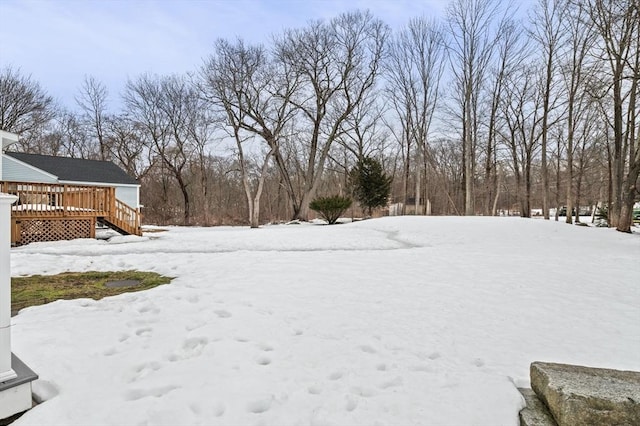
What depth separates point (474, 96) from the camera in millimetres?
20594

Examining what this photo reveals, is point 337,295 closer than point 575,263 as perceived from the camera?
Yes

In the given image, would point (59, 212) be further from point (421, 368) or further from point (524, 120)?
point (524, 120)

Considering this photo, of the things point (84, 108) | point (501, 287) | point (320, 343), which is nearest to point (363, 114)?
point (84, 108)

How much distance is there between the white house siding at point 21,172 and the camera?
1450 cm

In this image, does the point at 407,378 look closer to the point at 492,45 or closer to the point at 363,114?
the point at 492,45

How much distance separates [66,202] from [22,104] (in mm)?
16949

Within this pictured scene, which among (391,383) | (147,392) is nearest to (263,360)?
(147,392)

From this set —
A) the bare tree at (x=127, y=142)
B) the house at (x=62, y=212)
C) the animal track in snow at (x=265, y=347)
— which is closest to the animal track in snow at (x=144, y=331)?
the animal track in snow at (x=265, y=347)

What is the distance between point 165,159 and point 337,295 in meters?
23.3

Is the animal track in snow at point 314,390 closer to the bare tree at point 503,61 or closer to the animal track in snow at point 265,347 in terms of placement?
the animal track in snow at point 265,347

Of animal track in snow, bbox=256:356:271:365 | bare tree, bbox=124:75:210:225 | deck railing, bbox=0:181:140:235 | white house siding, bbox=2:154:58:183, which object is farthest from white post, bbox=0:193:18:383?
bare tree, bbox=124:75:210:225

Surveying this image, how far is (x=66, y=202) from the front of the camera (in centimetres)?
1014

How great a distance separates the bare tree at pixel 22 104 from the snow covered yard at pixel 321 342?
21857mm

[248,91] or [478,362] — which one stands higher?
[248,91]
